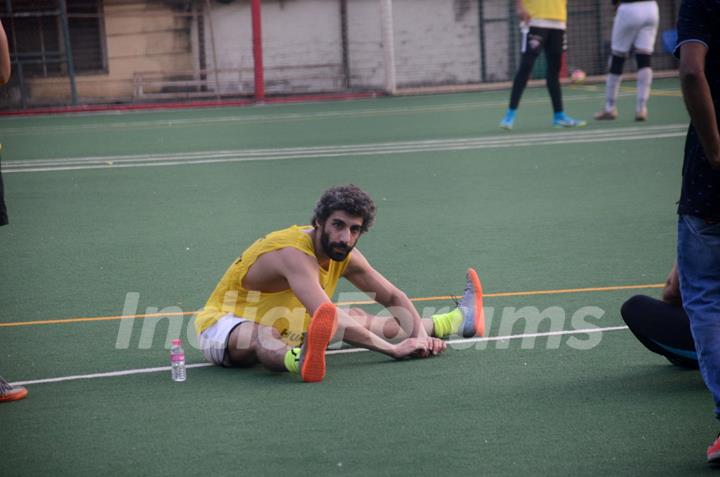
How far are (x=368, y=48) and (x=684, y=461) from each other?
25967 millimetres

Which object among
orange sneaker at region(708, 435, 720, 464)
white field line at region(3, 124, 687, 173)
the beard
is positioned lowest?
white field line at region(3, 124, 687, 173)

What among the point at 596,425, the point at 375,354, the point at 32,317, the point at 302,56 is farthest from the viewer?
the point at 302,56

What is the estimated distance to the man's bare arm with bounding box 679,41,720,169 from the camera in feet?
12.6

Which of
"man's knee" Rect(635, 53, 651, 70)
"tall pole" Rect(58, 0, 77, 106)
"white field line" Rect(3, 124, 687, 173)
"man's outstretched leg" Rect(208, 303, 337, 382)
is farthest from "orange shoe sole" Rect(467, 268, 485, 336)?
"tall pole" Rect(58, 0, 77, 106)

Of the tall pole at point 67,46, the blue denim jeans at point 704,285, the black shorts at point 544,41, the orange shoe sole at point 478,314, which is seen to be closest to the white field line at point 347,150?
the black shorts at point 544,41

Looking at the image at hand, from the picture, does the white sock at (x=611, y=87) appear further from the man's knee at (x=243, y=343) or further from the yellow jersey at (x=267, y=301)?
the man's knee at (x=243, y=343)

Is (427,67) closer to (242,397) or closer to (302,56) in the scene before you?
(302,56)

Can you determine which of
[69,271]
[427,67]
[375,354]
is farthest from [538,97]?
[375,354]

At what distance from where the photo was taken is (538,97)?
23719 mm

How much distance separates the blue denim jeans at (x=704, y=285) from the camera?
4.07 meters

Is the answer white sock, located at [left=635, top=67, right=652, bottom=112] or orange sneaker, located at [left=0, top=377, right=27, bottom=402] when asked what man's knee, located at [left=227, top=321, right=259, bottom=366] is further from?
white sock, located at [left=635, top=67, right=652, bottom=112]

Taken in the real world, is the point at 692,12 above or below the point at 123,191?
above

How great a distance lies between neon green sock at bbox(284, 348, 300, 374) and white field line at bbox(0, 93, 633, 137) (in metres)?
15.2

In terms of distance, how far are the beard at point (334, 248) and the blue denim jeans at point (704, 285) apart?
197cm
